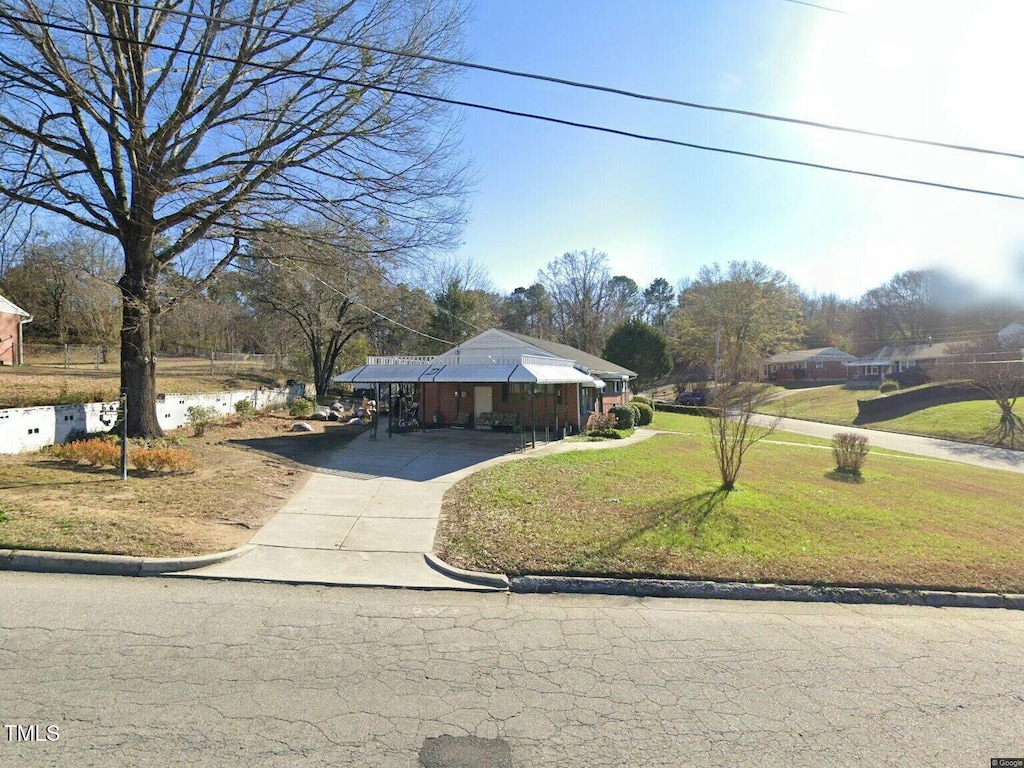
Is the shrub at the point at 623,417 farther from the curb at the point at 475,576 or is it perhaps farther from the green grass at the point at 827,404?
the curb at the point at 475,576

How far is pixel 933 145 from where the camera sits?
6980mm

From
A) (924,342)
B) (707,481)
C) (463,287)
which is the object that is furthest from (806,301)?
(707,481)

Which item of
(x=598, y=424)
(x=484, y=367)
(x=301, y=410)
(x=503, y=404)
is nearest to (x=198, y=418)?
(x=301, y=410)

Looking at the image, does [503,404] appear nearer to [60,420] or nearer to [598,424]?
[598,424]

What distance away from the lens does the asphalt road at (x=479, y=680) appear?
3.00m

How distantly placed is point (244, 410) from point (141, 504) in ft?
51.0

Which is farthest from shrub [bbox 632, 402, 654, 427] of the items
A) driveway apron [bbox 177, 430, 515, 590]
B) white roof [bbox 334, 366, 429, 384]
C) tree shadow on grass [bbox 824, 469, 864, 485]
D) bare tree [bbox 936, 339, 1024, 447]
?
bare tree [bbox 936, 339, 1024, 447]

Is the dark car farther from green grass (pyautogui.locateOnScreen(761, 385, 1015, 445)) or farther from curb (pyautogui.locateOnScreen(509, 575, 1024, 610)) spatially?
curb (pyautogui.locateOnScreen(509, 575, 1024, 610))

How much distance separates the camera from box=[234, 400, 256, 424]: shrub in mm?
21252

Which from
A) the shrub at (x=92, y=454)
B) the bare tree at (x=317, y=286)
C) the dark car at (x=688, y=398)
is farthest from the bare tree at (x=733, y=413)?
the dark car at (x=688, y=398)

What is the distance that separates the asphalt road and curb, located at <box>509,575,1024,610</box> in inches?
10.4

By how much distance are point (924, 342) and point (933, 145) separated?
73102mm

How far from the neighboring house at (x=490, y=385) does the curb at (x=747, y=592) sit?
1210cm

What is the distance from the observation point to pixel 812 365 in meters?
66.1
